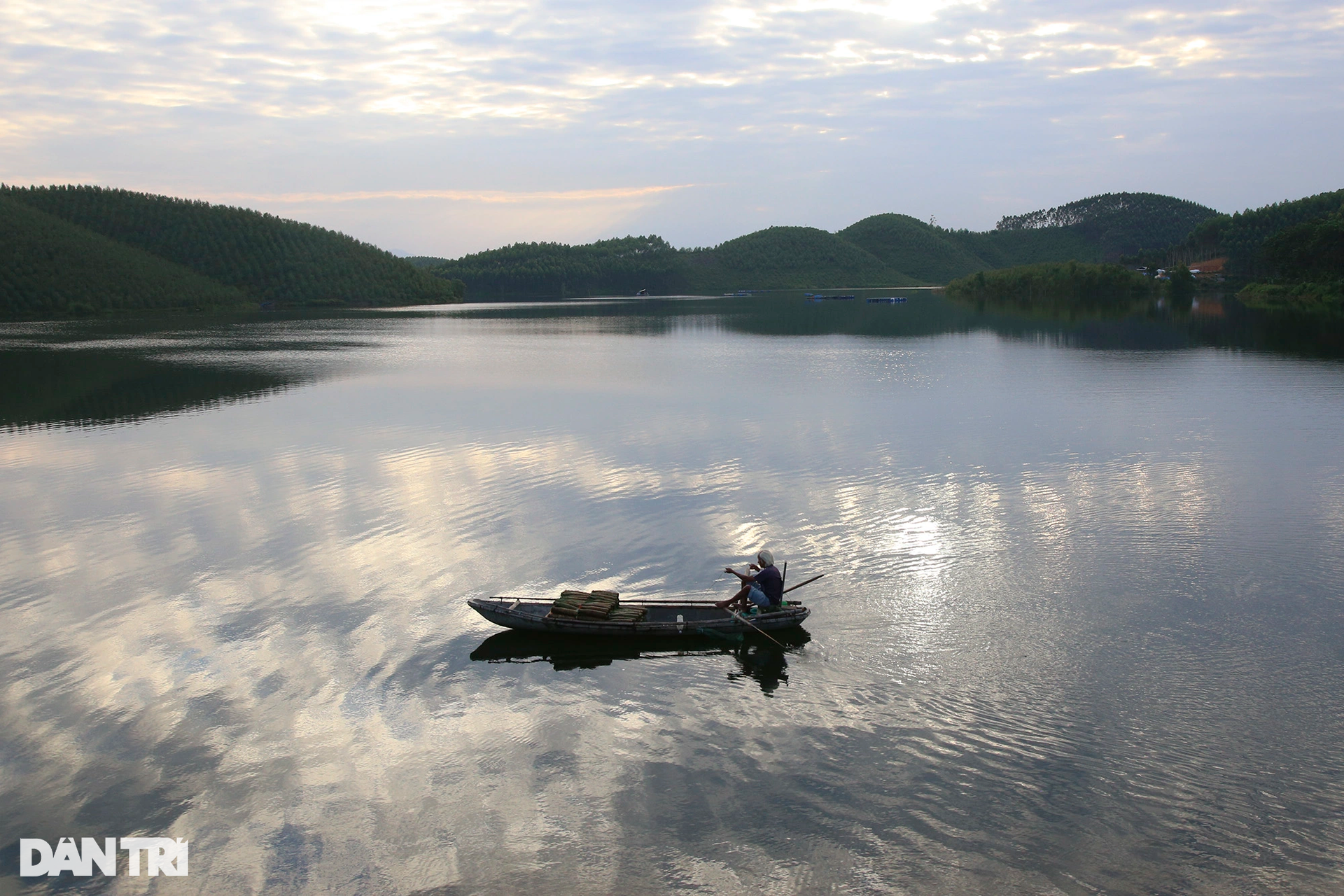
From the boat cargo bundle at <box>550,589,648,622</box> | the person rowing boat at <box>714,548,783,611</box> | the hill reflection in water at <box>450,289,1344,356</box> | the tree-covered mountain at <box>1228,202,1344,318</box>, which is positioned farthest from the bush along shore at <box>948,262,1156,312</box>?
the boat cargo bundle at <box>550,589,648,622</box>

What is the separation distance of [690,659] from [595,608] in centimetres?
192

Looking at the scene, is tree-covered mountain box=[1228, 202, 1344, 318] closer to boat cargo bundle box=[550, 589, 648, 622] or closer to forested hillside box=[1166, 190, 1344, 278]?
forested hillside box=[1166, 190, 1344, 278]

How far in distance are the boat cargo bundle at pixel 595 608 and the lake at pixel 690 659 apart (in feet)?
2.01

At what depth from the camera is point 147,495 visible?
2655 cm

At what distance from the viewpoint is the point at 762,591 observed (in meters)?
17.2

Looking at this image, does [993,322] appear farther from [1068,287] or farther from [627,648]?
[627,648]

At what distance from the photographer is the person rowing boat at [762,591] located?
56.0ft

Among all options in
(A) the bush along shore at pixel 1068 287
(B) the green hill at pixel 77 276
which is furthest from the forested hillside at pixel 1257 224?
(B) the green hill at pixel 77 276

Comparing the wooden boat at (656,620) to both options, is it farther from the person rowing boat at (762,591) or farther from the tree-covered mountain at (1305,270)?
the tree-covered mountain at (1305,270)

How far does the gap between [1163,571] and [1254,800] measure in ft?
28.4

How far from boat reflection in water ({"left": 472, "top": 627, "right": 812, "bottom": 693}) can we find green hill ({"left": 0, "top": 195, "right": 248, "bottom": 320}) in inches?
5571

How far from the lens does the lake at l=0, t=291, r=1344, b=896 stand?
35.8 ft

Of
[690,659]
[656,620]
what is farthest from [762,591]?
[656,620]

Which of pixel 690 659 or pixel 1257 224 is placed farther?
pixel 1257 224
